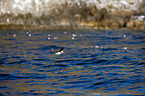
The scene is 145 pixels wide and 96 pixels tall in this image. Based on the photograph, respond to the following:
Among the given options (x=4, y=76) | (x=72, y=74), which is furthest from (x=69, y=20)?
(x=4, y=76)

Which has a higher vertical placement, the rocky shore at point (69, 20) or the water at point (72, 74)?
the rocky shore at point (69, 20)

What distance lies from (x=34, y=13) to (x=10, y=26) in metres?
4.11

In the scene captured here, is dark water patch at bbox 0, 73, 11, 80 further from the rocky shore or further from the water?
the rocky shore

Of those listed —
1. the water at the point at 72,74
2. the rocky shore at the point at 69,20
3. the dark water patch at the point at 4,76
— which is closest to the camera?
the water at the point at 72,74

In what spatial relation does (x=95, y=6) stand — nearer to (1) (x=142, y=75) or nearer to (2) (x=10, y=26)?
(2) (x=10, y=26)

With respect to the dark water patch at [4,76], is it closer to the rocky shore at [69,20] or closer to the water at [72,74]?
the water at [72,74]

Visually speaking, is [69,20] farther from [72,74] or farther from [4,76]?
[4,76]

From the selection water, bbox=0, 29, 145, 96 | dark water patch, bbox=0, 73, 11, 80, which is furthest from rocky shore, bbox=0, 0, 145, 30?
dark water patch, bbox=0, 73, 11, 80

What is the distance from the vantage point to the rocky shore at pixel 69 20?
4119 centimetres

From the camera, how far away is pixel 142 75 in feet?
40.0

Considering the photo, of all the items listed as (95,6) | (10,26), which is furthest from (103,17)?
(10,26)

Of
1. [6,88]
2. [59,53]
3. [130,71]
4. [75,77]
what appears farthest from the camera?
[59,53]

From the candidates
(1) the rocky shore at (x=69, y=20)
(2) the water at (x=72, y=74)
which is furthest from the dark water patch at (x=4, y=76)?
(1) the rocky shore at (x=69, y=20)

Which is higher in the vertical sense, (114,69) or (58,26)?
(58,26)
